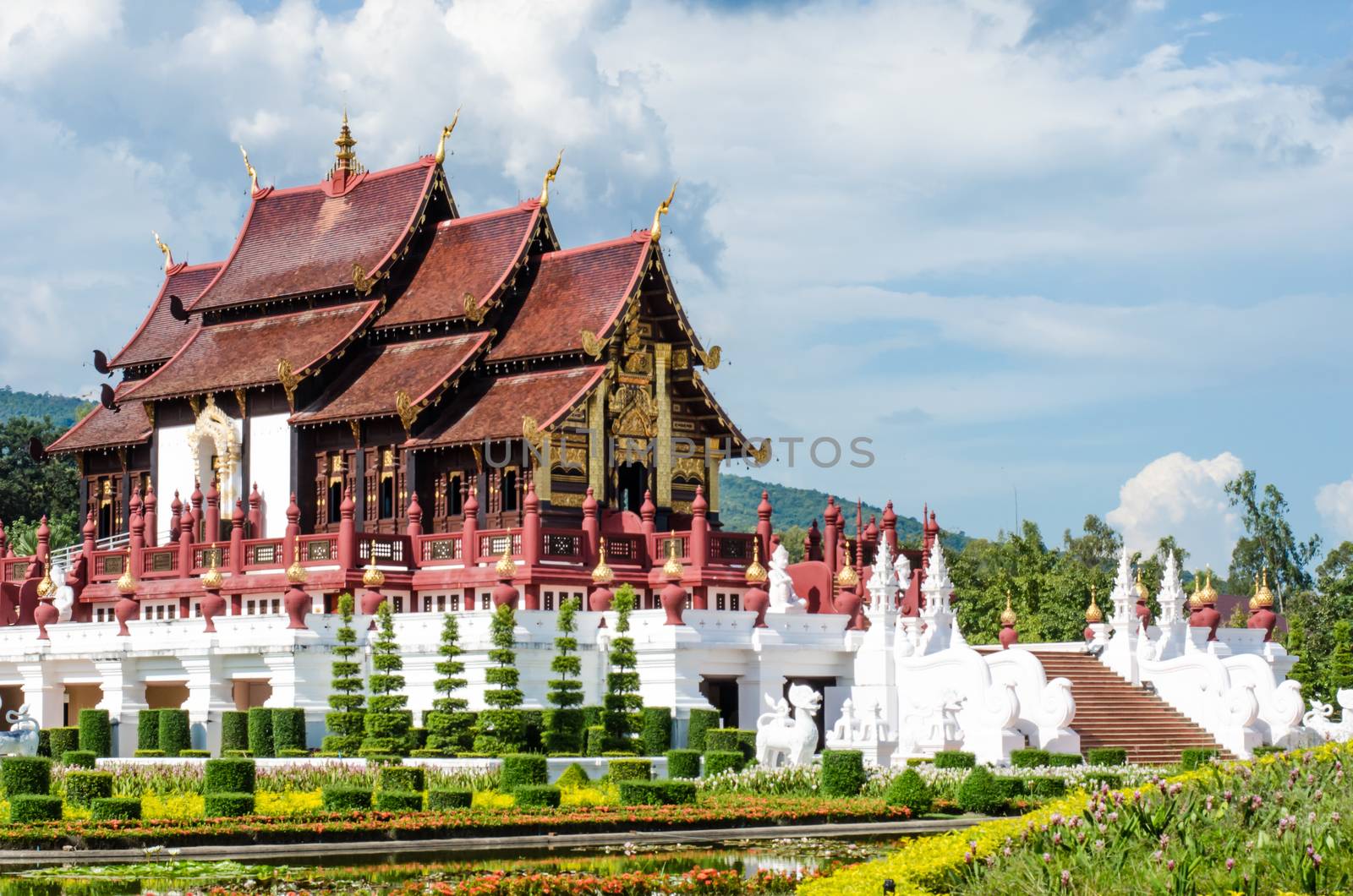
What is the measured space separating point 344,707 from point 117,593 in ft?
35.0

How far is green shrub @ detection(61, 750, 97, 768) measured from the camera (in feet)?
115

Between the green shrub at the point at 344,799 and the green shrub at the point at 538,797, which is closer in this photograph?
the green shrub at the point at 344,799

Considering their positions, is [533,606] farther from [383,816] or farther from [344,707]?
[383,816]

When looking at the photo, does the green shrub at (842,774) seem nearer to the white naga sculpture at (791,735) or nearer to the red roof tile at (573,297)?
the white naga sculpture at (791,735)

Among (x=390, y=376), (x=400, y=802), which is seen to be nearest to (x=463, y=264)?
(x=390, y=376)

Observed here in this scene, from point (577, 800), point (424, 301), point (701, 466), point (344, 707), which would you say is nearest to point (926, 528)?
point (701, 466)

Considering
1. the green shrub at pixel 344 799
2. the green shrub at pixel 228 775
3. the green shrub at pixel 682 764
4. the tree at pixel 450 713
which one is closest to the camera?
the green shrub at pixel 344 799

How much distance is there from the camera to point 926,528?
47.5 m

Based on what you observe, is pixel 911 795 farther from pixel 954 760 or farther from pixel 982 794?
pixel 954 760

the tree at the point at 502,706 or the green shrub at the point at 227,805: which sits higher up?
the tree at the point at 502,706

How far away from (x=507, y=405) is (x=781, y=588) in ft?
23.7

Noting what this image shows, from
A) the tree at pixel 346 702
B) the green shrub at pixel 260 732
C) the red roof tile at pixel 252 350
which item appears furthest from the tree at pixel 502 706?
the red roof tile at pixel 252 350

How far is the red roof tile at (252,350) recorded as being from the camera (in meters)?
47.1

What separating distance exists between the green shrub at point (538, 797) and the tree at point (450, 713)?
7405 millimetres
